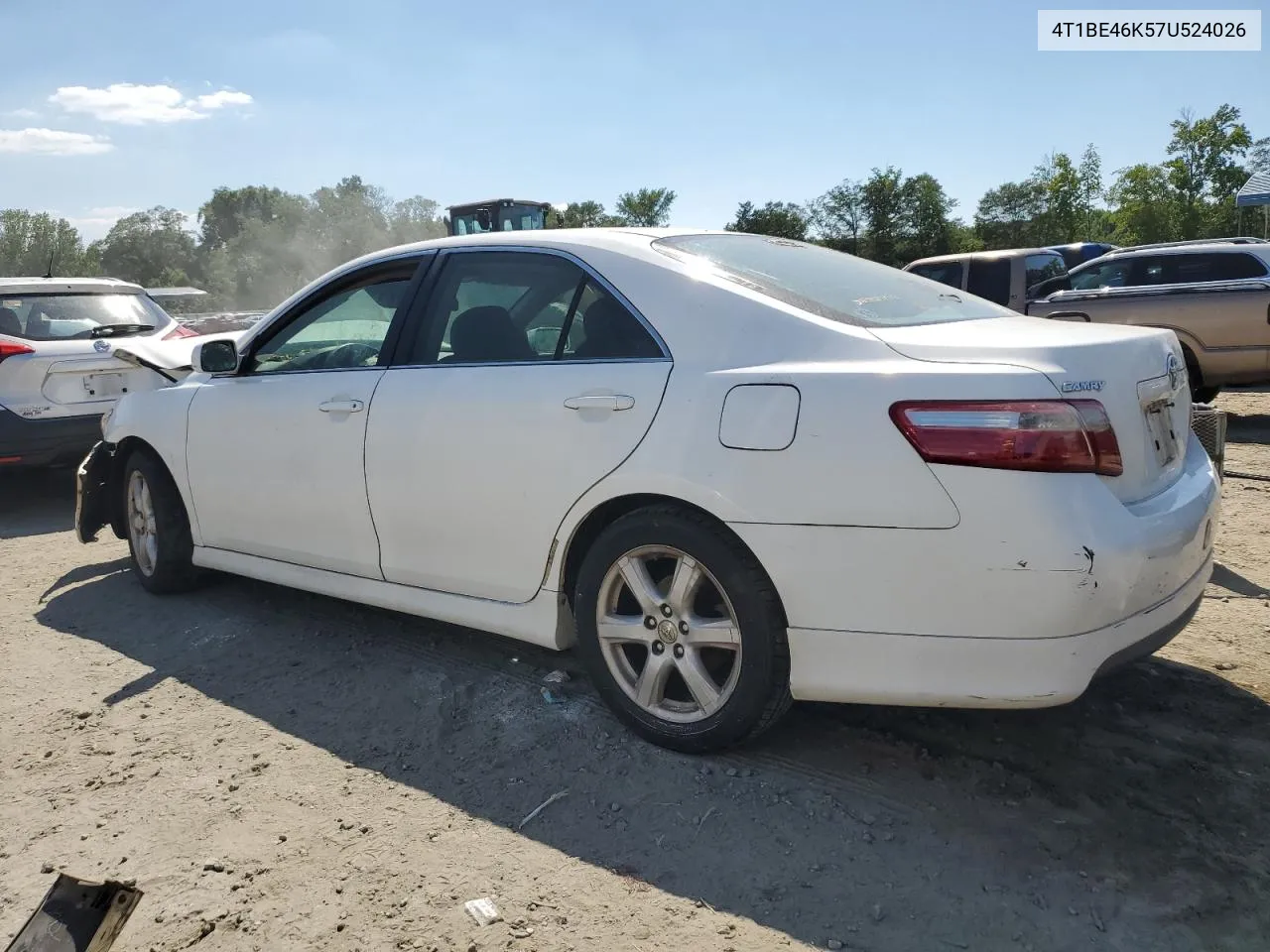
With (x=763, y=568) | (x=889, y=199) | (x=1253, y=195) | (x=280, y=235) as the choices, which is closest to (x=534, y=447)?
(x=763, y=568)

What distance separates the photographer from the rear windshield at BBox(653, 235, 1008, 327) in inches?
116

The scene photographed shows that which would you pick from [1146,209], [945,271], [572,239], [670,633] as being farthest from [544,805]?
[1146,209]

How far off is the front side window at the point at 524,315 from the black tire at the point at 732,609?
0.54 metres

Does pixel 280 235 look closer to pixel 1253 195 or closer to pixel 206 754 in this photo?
pixel 1253 195

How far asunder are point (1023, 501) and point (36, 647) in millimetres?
4194

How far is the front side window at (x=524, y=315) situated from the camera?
3.12m

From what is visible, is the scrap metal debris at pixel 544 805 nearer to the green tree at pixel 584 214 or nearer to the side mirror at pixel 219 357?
the side mirror at pixel 219 357

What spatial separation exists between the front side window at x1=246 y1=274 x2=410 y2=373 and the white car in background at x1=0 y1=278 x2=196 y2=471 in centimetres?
270

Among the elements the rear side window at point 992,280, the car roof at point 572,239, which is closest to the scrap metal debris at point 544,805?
the car roof at point 572,239

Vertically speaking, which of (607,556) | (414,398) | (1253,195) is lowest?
(607,556)

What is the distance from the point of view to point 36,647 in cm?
438

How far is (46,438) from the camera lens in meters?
6.96

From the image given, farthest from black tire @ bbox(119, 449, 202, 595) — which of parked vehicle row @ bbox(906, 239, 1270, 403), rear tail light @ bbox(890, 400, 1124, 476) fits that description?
parked vehicle row @ bbox(906, 239, 1270, 403)

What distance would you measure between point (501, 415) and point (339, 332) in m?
1.23
